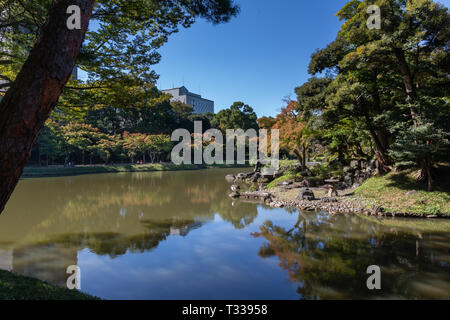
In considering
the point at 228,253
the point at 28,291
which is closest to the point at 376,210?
the point at 228,253

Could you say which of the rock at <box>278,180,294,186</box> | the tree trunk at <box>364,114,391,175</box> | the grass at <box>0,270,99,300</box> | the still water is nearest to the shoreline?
the still water

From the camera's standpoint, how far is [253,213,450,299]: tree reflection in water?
2889mm

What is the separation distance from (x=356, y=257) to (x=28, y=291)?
Answer: 4.14 metres

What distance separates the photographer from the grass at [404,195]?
6.18 meters

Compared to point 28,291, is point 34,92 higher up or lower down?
higher up

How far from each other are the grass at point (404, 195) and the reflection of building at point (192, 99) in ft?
194

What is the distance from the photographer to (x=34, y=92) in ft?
5.92

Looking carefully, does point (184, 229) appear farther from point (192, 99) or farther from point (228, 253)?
point (192, 99)

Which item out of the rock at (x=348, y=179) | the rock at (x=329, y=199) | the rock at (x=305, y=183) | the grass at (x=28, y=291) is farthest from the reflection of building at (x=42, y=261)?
the rock at (x=348, y=179)

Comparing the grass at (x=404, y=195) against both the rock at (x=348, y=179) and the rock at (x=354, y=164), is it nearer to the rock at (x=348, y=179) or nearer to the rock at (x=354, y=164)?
the rock at (x=348, y=179)

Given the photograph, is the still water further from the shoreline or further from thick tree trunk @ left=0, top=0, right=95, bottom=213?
thick tree trunk @ left=0, top=0, right=95, bottom=213

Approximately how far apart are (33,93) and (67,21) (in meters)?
0.67

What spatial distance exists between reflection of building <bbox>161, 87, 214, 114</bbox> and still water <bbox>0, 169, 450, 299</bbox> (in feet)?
195
